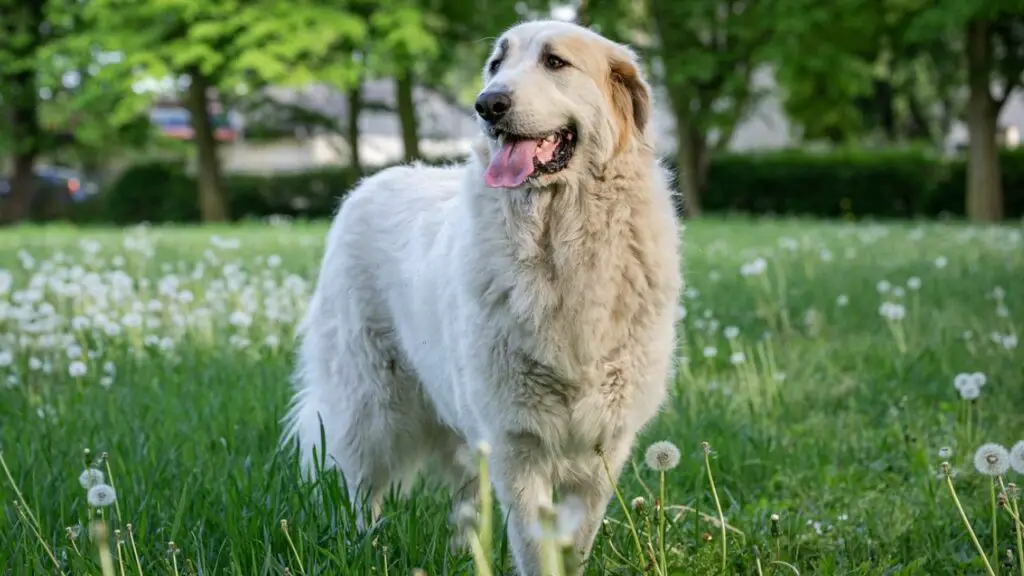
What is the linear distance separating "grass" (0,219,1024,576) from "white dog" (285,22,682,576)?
27cm

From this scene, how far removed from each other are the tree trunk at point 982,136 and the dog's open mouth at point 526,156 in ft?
62.2

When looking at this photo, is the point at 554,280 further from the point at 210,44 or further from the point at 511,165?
the point at 210,44

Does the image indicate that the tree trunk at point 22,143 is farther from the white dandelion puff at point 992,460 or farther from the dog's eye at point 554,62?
the white dandelion puff at point 992,460

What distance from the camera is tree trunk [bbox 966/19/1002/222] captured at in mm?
19781

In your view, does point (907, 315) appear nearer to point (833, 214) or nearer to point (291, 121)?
point (833, 214)

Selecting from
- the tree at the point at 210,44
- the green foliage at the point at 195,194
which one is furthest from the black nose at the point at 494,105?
the green foliage at the point at 195,194

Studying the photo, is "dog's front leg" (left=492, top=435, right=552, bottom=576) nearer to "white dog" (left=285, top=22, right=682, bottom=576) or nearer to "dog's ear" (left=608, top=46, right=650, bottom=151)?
"white dog" (left=285, top=22, right=682, bottom=576)

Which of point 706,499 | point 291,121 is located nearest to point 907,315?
point 706,499

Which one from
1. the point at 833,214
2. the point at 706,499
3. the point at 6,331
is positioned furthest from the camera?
the point at 833,214

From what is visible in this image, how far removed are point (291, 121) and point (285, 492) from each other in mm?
23543

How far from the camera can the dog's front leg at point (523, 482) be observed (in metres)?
2.92

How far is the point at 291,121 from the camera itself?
25828 mm

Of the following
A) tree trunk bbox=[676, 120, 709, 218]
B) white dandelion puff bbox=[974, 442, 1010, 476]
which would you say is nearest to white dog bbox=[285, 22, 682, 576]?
white dandelion puff bbox=[974, 442, 1010, 476]

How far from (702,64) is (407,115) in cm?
608
